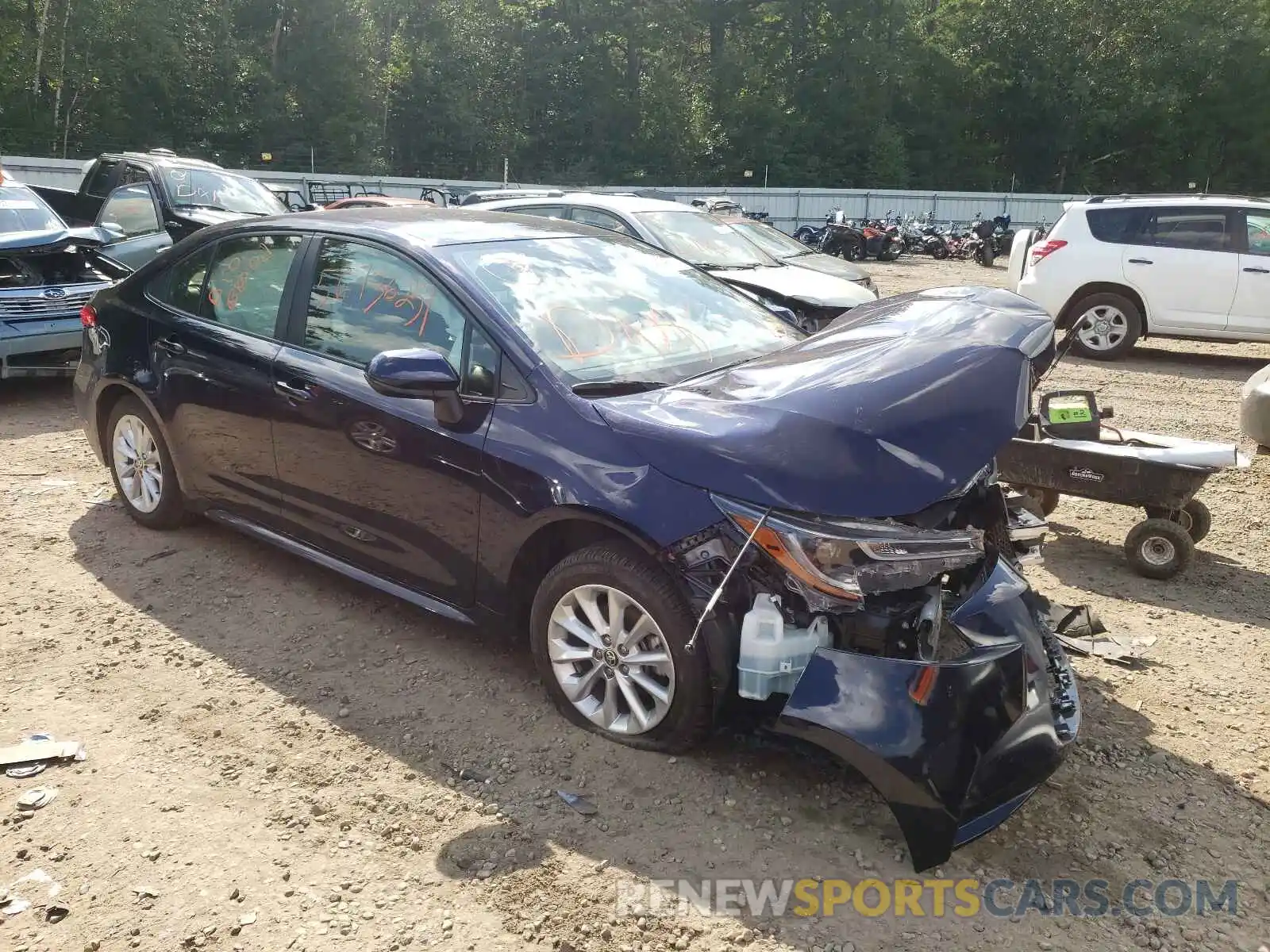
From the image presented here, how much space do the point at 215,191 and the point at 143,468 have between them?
735 centimetres

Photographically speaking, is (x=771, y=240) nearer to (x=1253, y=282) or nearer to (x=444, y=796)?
(x=1253, y=282)

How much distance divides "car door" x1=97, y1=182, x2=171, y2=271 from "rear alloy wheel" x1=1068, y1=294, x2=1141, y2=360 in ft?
31.2

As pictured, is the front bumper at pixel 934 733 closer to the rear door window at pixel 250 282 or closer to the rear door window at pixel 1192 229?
the rear door window at pixel 250 282

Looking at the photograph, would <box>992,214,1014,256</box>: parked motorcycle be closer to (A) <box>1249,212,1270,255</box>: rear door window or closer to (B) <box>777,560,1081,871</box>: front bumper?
(A) <box>1249,212,1270,255</box>: rear door window

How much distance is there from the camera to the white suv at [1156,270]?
1038 centimetres

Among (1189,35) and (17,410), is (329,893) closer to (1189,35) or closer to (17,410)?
(17,410)

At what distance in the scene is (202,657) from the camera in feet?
13.0

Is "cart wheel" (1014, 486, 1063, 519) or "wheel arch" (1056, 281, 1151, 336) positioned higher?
"wheel arch" (1056, 281, 1151, 336)

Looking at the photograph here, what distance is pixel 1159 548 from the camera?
4957 mm

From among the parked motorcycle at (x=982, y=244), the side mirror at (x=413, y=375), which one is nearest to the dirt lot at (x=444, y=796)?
the side mirror at (x=413, y=375)

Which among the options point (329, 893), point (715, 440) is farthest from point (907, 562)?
point (329, 893)

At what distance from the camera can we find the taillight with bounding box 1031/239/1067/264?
429 inches

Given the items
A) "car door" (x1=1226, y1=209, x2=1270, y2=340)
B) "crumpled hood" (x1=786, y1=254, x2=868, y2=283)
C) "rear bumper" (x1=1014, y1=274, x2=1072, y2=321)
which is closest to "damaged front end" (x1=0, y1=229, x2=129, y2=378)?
"crumpled hood" (x1=786, y1=254, x2=868, y2=283)

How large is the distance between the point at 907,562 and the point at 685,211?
7900mm
